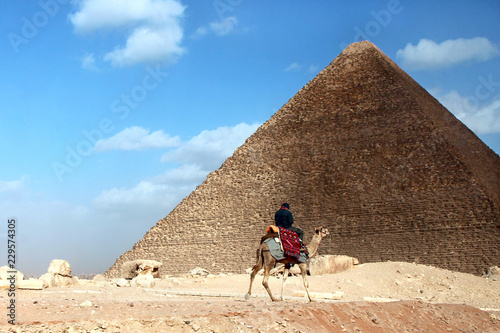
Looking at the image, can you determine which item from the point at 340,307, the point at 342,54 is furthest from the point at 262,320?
the point at 342,54

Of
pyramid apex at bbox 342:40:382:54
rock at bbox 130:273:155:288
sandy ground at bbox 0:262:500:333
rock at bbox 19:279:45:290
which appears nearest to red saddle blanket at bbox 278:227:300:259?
sandy ground at bbox 0:262:500:333

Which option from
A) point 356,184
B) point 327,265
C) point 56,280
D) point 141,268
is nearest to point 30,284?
point 56,280

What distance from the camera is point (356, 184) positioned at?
37.0 meters

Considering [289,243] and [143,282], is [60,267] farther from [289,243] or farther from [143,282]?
[289,243]

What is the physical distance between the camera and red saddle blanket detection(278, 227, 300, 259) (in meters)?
8.38

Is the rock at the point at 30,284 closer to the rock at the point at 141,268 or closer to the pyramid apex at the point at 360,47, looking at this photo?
the rock at the point at 141,268

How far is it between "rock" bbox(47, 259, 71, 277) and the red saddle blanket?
6.35 metres

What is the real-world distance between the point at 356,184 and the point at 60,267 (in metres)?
26.0

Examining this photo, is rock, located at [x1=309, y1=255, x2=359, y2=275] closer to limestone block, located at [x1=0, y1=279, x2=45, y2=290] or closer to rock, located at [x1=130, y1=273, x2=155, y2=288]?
rock, located at [x1=130, y1=273, x2=155, y2=288]

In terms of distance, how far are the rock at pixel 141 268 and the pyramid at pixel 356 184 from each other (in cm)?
1669

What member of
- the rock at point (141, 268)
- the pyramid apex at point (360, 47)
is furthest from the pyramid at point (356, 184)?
the rock at point (141, 268)

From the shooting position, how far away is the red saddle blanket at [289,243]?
8.38 meters

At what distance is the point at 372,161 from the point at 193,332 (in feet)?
107

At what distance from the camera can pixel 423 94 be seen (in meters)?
42.8
